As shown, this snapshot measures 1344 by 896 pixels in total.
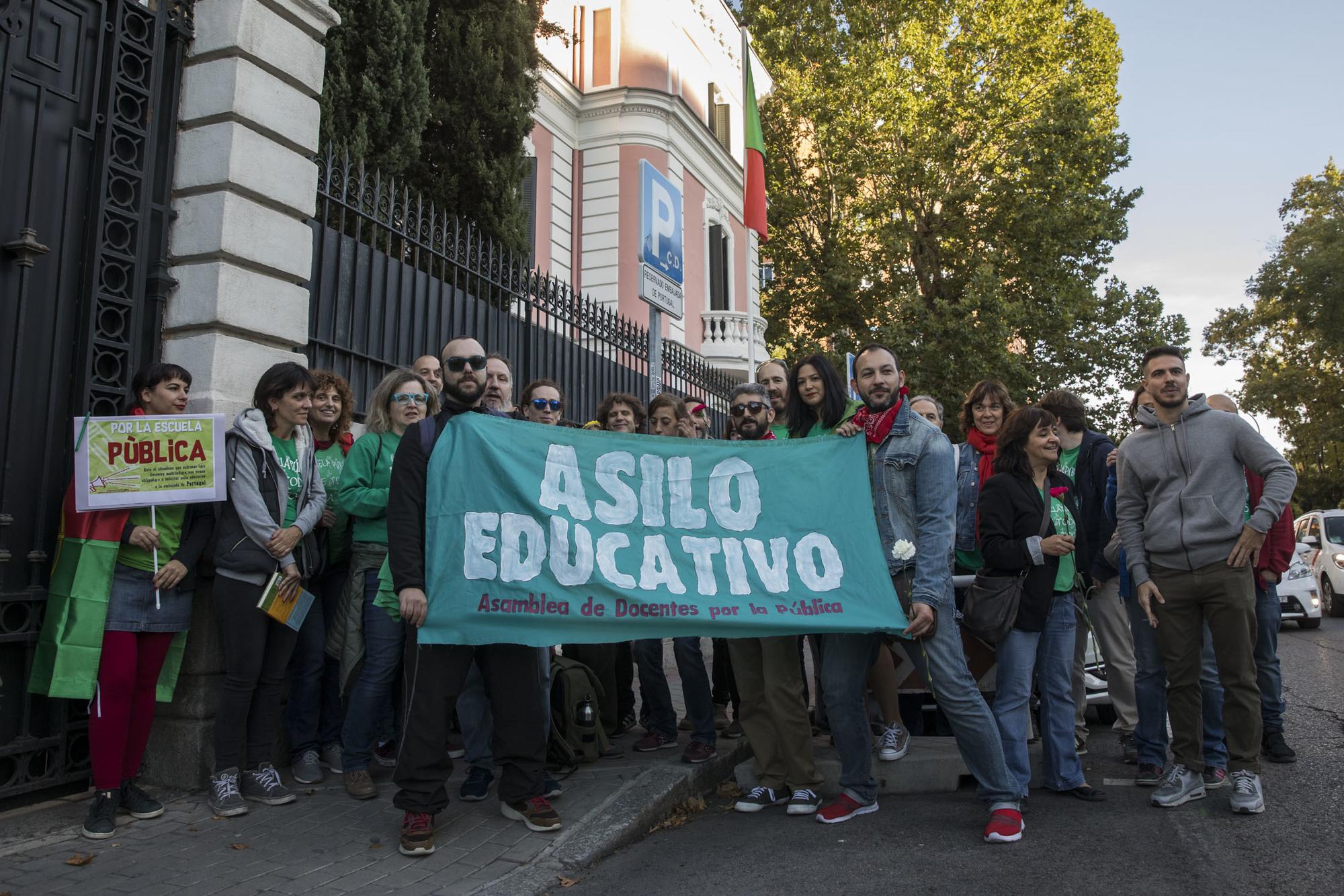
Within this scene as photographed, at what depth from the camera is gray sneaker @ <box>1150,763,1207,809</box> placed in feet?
15.5

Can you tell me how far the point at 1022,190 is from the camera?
23.5 meters

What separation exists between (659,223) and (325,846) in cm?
503

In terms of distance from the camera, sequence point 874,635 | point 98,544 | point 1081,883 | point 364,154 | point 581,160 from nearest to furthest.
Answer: point 1081,883, point 98,544, point 874,635, point 364,154, point 581,160

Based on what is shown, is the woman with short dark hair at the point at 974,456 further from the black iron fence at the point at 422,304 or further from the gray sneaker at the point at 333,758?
the black iron fence at the point at 422,304

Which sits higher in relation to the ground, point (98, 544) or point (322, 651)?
point (98, 544)

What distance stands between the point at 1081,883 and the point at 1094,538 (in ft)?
9.05

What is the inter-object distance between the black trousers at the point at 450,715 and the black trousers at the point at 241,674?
784 millimetres

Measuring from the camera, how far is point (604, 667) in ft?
19.8

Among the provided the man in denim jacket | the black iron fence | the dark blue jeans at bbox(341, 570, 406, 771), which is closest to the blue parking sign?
the black iron fence

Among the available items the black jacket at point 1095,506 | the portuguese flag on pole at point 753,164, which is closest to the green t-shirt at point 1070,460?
the black jacket at point 1095,506

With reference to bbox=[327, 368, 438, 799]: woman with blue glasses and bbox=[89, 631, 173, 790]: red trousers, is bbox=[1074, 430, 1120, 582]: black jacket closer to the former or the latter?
bbox=[327, 368, 438, 799]: woman with blue glasses

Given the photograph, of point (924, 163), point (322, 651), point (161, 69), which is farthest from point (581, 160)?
point (322, 651)

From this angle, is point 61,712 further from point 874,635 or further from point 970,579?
point 970,579

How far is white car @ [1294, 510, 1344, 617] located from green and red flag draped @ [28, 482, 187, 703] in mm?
16704
